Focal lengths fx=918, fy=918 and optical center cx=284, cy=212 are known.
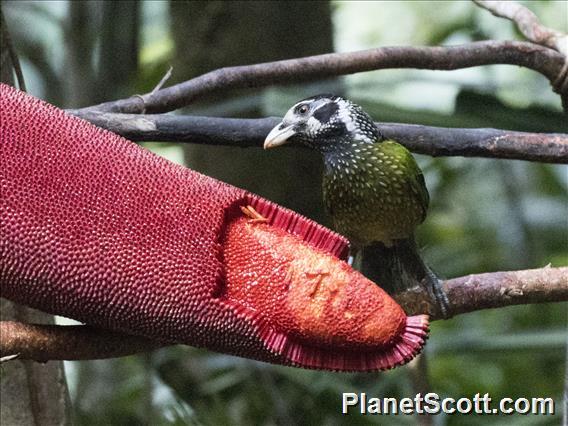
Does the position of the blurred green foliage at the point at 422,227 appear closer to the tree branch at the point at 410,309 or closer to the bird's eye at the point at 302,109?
the bird's eye at the point at 302,109

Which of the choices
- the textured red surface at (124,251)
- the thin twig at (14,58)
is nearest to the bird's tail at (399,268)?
the textured red surface at (124,251)

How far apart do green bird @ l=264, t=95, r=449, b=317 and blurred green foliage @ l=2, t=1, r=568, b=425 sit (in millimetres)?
127

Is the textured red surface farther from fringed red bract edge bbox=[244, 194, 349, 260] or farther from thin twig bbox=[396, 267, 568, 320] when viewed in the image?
thin twig bbox=[396, 267, 568, 320]

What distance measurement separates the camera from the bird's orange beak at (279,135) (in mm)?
1005

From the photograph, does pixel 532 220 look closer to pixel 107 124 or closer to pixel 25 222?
pixel 107 124

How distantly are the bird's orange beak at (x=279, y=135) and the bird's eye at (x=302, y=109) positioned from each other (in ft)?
0.14

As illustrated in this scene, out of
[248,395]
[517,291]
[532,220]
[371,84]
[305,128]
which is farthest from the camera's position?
[532,220]

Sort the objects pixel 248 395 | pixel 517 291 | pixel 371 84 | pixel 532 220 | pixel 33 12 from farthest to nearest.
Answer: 1. pixel 532 220
2. pixel 33 12
3. pixel 248 395
4. pixel 371 84
5. pixel 517 291

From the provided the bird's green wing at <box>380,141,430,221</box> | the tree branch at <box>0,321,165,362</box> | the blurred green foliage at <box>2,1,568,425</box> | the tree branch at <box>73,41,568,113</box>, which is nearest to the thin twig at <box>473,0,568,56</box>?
the tree branch at <box>73,41,568,113</box>

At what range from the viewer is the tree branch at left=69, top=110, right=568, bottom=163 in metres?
0.96

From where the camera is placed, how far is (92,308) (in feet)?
2.32

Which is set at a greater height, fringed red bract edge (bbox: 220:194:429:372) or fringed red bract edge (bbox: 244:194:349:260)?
fringed red bract edge (bbox: 244:194:349:260)

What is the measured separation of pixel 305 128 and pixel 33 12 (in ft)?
3.96

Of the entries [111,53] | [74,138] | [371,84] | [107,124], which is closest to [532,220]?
[371,84]
